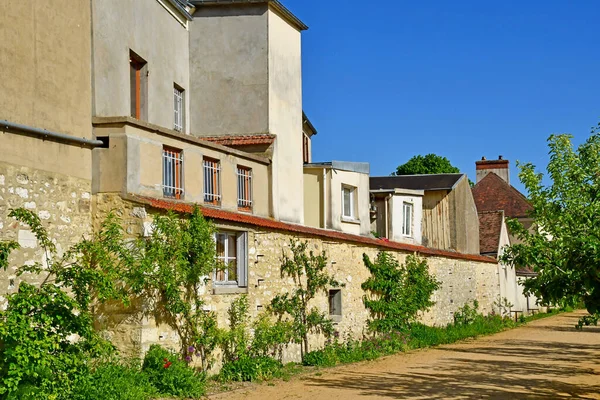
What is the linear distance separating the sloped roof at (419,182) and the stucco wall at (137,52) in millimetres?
15924

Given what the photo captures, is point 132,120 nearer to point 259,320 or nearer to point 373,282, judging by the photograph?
point 259,320

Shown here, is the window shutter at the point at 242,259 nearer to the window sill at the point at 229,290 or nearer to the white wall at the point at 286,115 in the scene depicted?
the window sill at the point at 229,290

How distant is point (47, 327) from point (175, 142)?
18.8ft

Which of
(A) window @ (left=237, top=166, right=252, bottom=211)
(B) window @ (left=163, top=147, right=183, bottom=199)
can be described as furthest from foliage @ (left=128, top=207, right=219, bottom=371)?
(A) window @ (left=237, top=166, right=252, bottom=211)

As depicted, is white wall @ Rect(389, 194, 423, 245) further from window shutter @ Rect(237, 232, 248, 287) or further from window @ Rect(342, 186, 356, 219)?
window shutter @ Rect(237, 232, 248, 287)

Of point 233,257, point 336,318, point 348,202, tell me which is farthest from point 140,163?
point 348,202

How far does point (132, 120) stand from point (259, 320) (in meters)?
5.27

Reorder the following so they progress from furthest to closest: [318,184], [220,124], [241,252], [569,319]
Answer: [569,319], [318,184], [220,124], [241,252]

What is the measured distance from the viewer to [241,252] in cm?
1645

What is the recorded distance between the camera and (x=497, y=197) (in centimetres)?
5100

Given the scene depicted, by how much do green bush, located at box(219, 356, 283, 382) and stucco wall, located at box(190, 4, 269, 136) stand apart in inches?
271

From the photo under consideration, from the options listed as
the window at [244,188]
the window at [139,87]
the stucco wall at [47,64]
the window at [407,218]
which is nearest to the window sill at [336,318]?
the window at [244,188]

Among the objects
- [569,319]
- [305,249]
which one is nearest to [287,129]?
[305,249]

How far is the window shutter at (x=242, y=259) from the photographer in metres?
16.4
